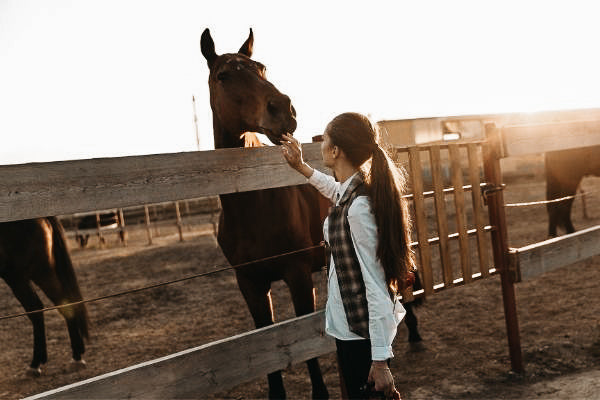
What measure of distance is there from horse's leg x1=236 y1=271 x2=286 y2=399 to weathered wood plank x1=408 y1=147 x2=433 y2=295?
1.10m

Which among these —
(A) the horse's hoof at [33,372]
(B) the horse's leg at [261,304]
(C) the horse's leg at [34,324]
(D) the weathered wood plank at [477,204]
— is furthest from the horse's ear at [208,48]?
(A) the horse's hoof at [33,372]

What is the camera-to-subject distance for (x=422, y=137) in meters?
14.9

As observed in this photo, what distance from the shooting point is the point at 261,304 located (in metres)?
3.57

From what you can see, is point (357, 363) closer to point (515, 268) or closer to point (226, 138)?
point (226, 138)

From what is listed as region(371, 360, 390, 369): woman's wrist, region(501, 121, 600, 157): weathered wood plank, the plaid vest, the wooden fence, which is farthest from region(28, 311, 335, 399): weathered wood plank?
region(501, 121, 600, 157): weathered wood plank

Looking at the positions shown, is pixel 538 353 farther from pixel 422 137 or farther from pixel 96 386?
pixel 422 137

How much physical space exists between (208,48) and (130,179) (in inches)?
79.4

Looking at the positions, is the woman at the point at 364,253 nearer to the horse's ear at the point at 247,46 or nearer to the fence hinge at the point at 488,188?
the fence hinge at the point at 488,188

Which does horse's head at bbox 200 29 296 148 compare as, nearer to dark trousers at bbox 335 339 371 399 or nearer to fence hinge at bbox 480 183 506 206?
dark trousers at bbox 335 339 371 399

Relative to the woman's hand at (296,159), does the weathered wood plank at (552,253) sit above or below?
below

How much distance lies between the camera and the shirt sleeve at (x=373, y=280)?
1667 millimetres

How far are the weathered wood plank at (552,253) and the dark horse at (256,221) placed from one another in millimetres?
1651

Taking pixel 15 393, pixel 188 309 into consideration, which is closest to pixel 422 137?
pixel 188 309

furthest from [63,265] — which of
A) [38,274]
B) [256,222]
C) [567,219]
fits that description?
[567,219]
